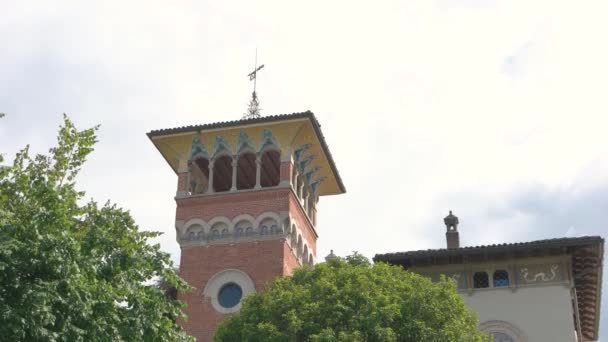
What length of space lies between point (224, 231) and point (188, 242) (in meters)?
1.47

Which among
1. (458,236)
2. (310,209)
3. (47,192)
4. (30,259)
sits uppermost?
(310,209)

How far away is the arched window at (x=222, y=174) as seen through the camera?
37.7m

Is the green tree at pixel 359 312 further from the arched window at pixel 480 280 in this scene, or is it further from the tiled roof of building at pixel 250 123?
the tiled roof of building at pixel 250 123

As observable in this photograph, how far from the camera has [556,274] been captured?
28969mm

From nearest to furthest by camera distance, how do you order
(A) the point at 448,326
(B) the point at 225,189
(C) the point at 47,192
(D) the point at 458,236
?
(C) the point at 47,192 → (A) the point at 448,326 → (D) the point at 458,236 → (B) the point at 225,189

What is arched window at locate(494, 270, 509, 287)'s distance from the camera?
29.3 metres

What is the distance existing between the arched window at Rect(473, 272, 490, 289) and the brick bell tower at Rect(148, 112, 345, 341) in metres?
→ 7.62

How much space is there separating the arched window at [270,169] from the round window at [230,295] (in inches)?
237

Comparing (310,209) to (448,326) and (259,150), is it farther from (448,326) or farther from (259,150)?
(448,326)

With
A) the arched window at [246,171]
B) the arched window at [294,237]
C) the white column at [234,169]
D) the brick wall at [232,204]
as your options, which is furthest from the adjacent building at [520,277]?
the arched window at [246,171]

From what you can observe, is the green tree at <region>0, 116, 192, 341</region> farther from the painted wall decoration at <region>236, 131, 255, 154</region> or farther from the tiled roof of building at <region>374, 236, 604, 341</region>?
the painted wall decoration at <region>236, 131, 255, 154</region>

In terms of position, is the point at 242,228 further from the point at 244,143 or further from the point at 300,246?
the point at 244,143

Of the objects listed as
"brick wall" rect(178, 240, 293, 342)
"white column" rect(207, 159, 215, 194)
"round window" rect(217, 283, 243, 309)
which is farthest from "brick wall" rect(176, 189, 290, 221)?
"round window" rect(217, 283, 243, 309)

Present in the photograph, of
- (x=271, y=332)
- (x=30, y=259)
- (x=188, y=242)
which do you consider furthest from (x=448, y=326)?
(x=188, y=242)
